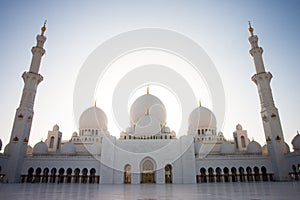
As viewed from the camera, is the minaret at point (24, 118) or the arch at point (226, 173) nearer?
the minaret at point (24, 118)

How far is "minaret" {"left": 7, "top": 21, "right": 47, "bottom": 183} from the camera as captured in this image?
70.2 feet

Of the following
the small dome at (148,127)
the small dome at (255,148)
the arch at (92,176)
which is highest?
the small dome at (148,127)

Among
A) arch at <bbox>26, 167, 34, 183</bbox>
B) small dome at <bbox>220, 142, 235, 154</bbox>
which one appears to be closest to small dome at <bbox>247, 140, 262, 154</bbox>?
small dome at <bbox>220, 142, 235, 154</bbox>

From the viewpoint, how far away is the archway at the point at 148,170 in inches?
839

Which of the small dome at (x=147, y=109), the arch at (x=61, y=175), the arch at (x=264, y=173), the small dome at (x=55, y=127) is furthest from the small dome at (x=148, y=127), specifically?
the small dome at (x=55, y=127)

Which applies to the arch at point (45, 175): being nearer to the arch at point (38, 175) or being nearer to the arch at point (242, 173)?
the arch at point (38, 175)

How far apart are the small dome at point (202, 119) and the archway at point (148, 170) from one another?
31.0 ft

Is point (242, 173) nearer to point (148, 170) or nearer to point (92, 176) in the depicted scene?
point (148, 170)

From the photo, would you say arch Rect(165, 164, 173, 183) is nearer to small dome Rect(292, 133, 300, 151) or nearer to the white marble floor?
small dome Rect(292, 133, 300, 151)

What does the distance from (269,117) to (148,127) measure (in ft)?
46.2

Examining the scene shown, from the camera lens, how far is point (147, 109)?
93.2ft

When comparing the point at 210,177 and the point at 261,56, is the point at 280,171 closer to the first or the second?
the point at 210,177

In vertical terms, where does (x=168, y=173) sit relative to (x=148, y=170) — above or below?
below

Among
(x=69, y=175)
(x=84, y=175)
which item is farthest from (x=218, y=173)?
A: (x=69, y=175)
